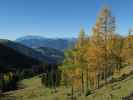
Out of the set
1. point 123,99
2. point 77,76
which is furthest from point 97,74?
point 123,99

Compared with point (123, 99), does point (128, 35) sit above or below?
above

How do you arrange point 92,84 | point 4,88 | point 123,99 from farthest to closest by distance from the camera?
point 4,88 → point 92,84 → point 123,99

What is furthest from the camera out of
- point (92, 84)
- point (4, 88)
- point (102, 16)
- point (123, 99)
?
point (4, 88)

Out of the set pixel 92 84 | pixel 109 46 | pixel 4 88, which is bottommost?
pixel 4 88

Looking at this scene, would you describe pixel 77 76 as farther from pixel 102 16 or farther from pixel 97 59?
pixel 102 16

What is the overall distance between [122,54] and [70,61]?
830 inches

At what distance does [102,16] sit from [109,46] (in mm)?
6991

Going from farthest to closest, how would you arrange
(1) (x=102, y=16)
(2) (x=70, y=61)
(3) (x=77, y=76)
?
1. (3) (x=77, y=76)
2. (2) (x=70, y=61)
3. (1) (x=102, y=16)

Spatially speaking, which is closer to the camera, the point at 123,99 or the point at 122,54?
the point at 123,99

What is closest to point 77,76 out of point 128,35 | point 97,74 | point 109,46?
point 97,74

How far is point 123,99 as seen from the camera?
26312 mm

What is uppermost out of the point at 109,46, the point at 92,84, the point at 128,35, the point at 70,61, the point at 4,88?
the point at 128,35

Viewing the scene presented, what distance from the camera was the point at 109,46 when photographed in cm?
4734

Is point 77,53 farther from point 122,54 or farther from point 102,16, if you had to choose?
point 122,54
